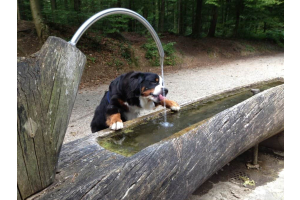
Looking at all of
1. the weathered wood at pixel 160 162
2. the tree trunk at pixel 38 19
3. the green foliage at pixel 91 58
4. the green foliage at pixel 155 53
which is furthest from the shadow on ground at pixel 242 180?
the green foliage at pixel 155 53

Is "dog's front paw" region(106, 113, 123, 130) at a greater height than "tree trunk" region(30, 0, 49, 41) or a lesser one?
lesser

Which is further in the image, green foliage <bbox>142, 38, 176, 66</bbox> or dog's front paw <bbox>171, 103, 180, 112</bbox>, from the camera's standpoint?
green foliage <bbox>142, 38, 176, 66</bbox>

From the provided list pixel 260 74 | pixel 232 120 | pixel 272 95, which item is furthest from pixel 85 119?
pixel 260 74

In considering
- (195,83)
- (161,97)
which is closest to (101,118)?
(161,97)

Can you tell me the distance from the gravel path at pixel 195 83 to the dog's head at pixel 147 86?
5.36 ft

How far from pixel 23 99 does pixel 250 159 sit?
13.3ft

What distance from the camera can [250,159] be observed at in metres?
4.18

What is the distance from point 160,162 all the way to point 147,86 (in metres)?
1.48

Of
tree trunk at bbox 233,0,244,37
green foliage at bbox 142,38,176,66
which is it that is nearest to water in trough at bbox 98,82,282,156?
green foliage at bbox 142,38,176,66

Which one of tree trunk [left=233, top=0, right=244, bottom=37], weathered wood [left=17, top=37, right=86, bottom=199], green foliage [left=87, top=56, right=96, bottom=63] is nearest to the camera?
weathered wood [left=17, top=37, right=86, bottom=199]

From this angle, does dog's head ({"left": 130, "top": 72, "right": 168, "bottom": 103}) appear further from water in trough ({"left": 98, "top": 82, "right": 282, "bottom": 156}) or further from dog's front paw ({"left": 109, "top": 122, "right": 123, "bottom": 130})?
dog's front paw ({"left": 109, "top": 122, "right": 123, "bottom": 130})

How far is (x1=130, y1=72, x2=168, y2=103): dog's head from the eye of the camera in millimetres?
3225

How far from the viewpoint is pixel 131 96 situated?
3227mm

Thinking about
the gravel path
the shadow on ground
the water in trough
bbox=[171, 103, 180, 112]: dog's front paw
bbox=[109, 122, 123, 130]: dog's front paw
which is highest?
bbox=[109, 122, 123, 130]: dog's front paw
